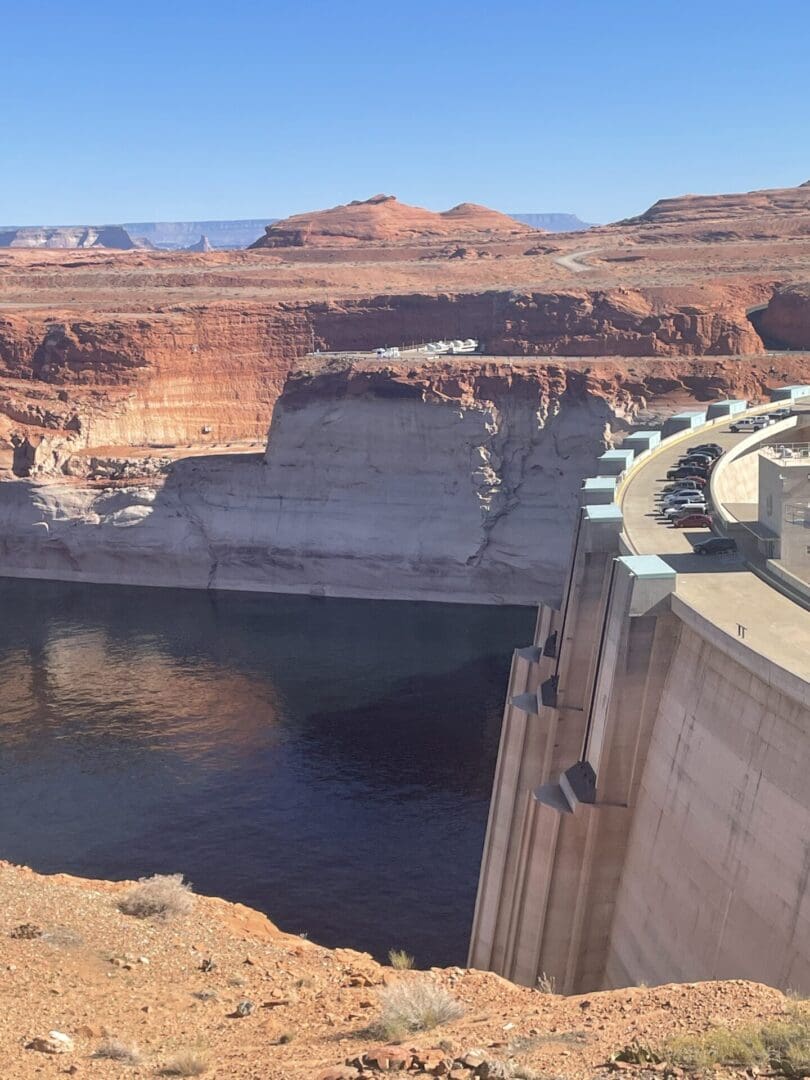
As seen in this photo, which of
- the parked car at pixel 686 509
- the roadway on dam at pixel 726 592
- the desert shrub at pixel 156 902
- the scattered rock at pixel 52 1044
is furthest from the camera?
the parked car at pixel 686 509

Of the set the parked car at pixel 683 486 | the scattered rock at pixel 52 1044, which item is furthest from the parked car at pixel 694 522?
the scattered rock at pixel 52 1044

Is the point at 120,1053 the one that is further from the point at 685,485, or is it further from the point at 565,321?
the point at 565,321

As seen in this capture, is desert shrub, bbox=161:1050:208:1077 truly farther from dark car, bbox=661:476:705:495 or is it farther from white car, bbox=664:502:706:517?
dark car, bbox=661:476:705:495

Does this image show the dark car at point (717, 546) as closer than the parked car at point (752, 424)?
Yes

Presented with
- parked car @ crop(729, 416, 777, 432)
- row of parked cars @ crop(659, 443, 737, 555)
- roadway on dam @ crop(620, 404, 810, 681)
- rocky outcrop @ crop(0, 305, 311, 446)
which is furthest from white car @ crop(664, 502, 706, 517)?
rocky outcrop @ crop(0, 305, 311, 446)

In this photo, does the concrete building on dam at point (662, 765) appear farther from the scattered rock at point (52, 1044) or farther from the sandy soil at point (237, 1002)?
the scattered rock at point (52, 1044)

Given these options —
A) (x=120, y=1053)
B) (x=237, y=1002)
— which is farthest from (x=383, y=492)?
(x=120, y=1053)

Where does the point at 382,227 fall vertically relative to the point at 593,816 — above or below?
above
